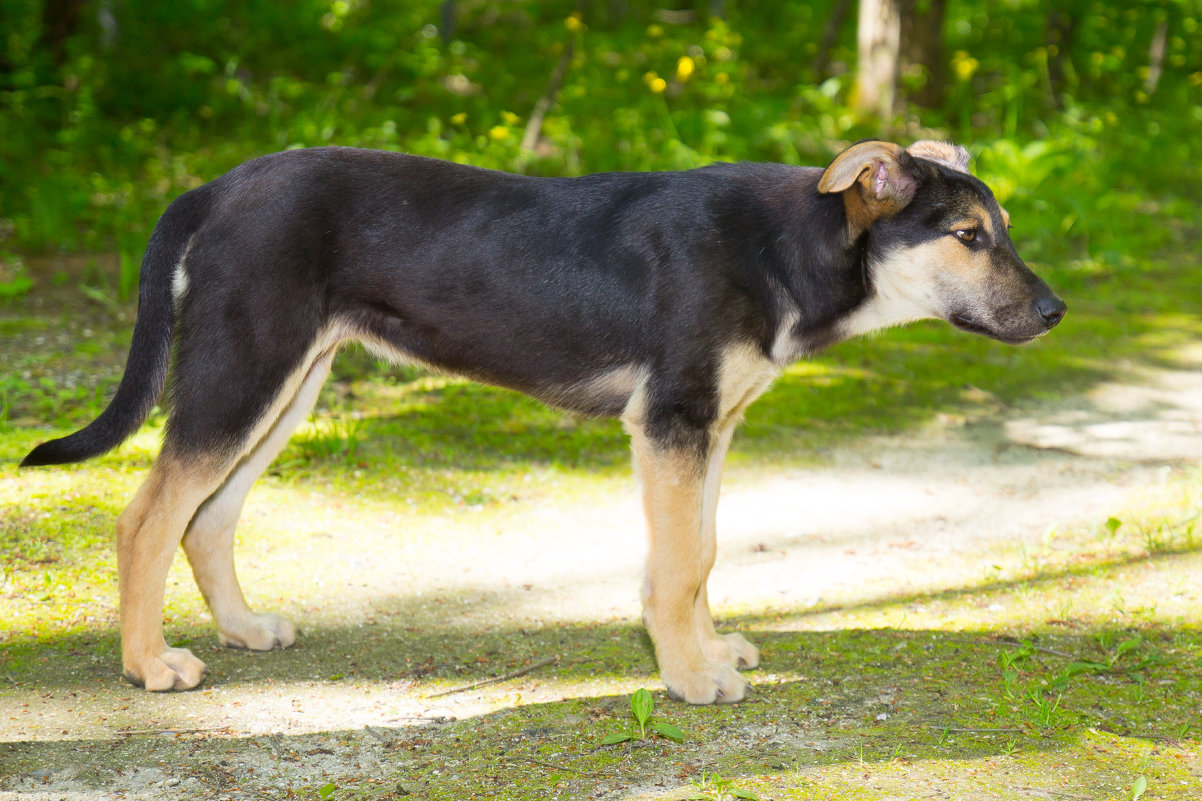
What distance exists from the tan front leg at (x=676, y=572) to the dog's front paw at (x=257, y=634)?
148 cm

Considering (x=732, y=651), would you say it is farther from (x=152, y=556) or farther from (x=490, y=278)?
(x=152, y=556)

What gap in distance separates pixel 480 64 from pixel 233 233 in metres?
11.8

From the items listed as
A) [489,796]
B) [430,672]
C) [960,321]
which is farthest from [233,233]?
[960,321]

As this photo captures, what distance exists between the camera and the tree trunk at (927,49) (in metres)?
13.0

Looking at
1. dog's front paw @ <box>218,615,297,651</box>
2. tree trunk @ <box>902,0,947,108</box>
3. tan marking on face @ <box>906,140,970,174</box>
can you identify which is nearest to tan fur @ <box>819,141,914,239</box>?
tan marking on face @ <box>906,140,970,174</box>

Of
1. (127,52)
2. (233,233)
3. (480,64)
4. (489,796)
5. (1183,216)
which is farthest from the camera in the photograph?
(480,64)

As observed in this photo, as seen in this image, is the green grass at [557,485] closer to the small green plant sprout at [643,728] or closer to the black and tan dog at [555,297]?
the small green plant sprout at [643,728]

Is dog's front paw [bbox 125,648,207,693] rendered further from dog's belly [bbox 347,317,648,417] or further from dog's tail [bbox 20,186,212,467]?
dog's belly [bbox 347,317,648,417]

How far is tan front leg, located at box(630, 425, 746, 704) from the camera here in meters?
4.04

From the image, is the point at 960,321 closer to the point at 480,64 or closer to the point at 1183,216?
the point at 1183,216

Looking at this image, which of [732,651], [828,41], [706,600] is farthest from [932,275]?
[828,41]

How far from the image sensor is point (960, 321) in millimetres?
4219

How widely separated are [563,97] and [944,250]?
29.2 feet

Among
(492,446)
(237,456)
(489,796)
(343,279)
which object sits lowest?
(492,446)
